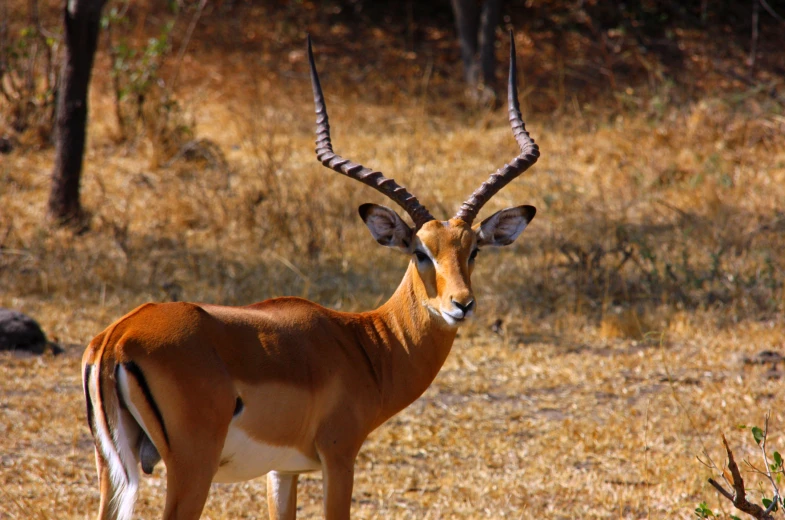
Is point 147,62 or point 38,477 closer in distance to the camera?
point 38,477

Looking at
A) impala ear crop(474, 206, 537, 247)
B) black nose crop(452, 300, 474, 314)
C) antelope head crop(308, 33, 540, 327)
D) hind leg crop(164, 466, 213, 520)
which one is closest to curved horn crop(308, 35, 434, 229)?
antelope head crop(308, 33, 540, 327)

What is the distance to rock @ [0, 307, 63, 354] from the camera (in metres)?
6.37

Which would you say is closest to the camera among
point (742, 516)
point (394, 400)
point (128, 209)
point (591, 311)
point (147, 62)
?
point (394, 400)

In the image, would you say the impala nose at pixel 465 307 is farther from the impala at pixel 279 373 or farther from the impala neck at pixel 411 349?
the impala neck at pixel 411 349

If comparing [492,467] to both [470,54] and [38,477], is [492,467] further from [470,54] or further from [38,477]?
[470,54]

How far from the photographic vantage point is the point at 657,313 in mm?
7379

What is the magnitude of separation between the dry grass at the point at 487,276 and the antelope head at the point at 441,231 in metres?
1.36

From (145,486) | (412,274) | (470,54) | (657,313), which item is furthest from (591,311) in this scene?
(470,54)

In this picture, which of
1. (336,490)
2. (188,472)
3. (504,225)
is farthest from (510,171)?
(188,472)

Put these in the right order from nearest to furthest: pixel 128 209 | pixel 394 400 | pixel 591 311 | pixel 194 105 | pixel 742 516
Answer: pixel 394 400
pixel 742 516
pixel 591 311
pixel 128 209
pixel 194 105

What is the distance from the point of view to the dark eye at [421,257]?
167 inches

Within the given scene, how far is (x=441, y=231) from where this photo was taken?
4238 mm

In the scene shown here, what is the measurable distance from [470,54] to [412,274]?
8654 mm

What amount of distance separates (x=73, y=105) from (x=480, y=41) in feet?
18.6
